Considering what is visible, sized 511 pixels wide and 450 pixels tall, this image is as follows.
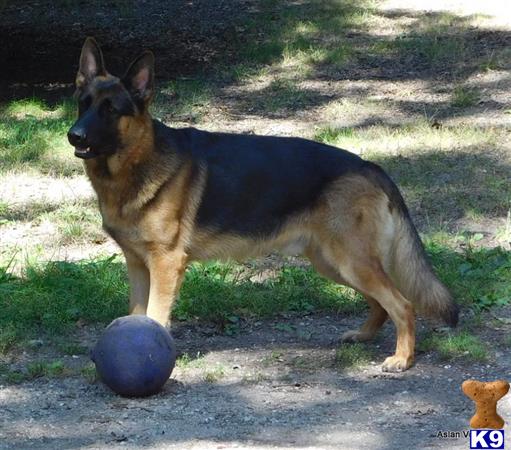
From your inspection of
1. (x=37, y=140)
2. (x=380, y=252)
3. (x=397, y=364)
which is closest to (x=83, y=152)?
(x=380, y=252)

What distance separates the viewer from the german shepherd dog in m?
6.37

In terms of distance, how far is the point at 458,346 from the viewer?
6504 millimetres

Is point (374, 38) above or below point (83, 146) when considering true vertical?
below

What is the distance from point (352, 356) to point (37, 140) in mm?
5246

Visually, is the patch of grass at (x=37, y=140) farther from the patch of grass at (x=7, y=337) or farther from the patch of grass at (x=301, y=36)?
the patch of grass at (x=7, y=337)

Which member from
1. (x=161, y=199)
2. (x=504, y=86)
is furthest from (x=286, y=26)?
(x=161, y=199)

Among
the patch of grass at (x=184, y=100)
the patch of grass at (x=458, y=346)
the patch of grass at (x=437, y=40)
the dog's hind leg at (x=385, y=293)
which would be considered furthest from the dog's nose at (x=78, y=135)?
the patch of grass at (x=437, y=40)

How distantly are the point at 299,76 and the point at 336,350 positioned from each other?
7069 millimetres

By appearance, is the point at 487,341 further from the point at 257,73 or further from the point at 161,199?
the point at 257,73

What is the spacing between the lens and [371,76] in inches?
516

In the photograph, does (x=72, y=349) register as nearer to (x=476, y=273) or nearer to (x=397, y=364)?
(x=397, y=364)

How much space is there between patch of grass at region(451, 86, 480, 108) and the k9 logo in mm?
7381

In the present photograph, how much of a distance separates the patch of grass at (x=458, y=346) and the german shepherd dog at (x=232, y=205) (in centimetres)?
16

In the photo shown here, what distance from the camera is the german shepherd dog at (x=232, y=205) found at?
6.37 meters
